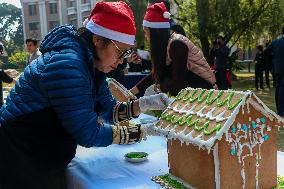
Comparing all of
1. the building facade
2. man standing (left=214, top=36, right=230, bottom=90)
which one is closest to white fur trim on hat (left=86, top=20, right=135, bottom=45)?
man standing (left=214, top=36, right=230, bottom=90)

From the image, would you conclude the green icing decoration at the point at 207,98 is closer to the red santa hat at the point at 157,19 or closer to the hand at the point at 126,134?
the hand at the point at 126,134

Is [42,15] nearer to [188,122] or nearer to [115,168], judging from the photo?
[115,168]

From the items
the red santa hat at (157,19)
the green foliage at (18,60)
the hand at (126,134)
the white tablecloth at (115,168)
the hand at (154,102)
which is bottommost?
the green foliage at (18,60)

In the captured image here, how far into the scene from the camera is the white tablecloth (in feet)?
4.30

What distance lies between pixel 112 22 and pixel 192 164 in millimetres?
585

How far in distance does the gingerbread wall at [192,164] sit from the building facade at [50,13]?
41.4 metres

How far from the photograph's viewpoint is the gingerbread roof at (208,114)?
3.42 feet

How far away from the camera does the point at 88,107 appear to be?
1195mm

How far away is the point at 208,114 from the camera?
3.66ft

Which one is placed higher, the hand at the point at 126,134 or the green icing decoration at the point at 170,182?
the hand at the point at 126,134

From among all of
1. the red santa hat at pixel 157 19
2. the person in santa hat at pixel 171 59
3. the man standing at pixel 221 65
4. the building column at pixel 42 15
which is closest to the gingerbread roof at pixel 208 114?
the person in santa hat at pixel 171 59

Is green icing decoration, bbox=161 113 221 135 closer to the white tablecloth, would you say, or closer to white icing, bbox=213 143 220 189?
white icing, bbox=213 143 220 189

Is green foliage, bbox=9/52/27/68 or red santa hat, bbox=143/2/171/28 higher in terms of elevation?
red santa hat, bbox=143/2/171/28

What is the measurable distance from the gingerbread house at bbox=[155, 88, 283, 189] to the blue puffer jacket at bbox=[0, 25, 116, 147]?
303 millimetres
